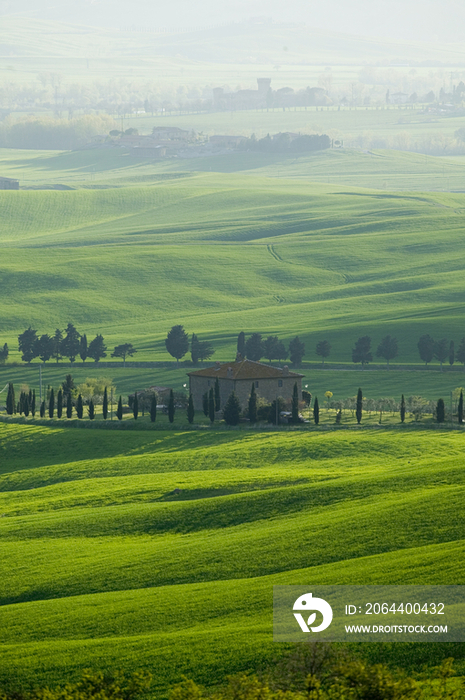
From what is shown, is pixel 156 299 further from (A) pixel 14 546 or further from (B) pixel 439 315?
(A) pixel 14 546

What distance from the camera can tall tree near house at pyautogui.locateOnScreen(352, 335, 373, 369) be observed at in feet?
439

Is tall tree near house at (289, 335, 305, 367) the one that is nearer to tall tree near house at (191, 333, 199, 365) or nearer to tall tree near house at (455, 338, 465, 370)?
tall tree near house at (191, 333, 199, 365)

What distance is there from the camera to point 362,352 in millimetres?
133875

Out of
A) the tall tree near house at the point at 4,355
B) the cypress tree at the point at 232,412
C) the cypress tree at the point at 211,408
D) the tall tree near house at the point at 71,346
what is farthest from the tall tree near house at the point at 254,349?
the cypress tree at the point at 232,412

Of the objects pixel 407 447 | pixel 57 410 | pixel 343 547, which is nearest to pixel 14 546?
pixel 343 547

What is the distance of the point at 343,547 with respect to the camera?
47750mm

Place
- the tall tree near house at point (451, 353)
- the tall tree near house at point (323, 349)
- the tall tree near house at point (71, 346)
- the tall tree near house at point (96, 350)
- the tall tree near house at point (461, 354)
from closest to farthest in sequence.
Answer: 1. the tall tree near house at point (461, 354)
2. the tall tree near house at point (451, 353)
3. the tall tree near house at point (323, 349)
4. the tall tree near house at point (96, 350)
5. the tall tree near house at point (71, 346)

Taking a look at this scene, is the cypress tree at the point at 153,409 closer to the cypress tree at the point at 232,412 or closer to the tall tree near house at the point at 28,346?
the cypress tree at the point at 232,412

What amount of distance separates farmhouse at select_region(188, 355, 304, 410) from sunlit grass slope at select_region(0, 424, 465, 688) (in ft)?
62.7

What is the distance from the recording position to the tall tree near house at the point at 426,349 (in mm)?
132625

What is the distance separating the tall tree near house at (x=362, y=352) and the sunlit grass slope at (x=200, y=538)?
4770 cm

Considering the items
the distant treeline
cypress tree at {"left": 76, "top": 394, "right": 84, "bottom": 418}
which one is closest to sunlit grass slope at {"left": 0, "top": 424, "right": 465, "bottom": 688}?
cypress tree at {"left": 76, "top": 394, "right": 84, "bottom": 418}

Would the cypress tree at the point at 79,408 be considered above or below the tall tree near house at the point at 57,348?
above

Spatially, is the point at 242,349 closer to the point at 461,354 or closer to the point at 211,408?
the point at 461,354
